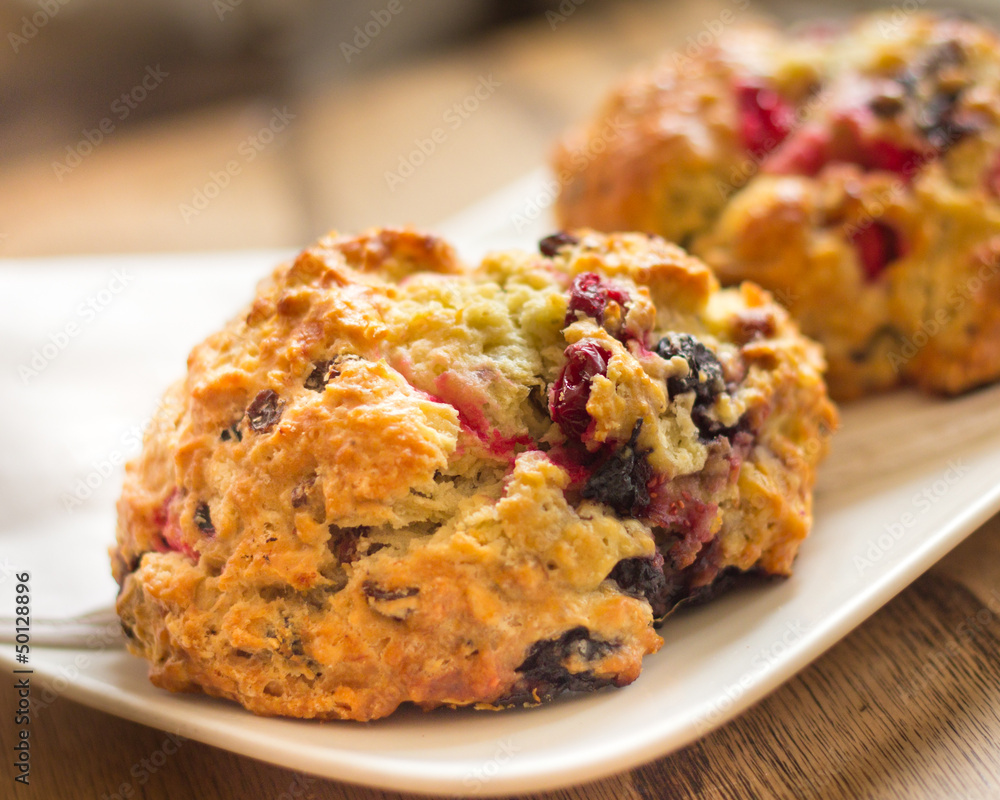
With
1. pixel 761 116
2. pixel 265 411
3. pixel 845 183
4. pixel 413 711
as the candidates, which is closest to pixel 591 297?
pixel 265 411

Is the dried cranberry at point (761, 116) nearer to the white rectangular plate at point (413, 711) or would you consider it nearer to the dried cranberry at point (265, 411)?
the white rectangular plate at point (413, 711)

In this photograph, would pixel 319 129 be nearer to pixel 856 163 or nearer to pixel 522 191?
pixel 522 191

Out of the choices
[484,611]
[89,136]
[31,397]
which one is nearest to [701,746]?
[484,611]

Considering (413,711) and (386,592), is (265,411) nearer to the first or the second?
(386,592)

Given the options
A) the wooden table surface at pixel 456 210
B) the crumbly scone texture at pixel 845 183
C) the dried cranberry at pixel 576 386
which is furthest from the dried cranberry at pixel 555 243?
the wooden table surface at pixel 456 210

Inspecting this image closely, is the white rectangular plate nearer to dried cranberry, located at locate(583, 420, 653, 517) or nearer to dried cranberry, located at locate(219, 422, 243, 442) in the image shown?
dried cranberry, located at locate(583, 420, 653, 517)
